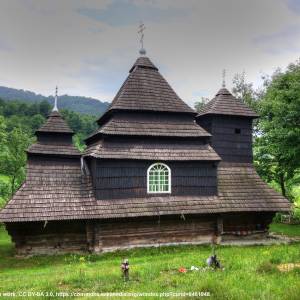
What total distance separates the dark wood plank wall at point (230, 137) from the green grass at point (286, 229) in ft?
16.4

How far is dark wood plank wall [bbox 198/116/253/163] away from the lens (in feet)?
65.9

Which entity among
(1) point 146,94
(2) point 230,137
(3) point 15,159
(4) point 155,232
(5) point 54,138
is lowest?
(4) point 155,232

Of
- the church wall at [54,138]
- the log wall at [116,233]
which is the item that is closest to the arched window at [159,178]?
the log wall at [116,233]

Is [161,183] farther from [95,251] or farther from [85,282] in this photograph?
[85,282]

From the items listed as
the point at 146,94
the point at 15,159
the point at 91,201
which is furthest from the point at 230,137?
the point at 15,159

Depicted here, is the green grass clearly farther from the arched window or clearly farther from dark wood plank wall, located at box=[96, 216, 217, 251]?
the arched window

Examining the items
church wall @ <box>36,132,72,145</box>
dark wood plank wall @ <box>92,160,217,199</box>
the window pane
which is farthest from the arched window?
church wall @ <box>36,132,72,145</box>

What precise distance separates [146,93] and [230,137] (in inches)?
214

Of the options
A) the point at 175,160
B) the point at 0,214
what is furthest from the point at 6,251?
the point at 175,160

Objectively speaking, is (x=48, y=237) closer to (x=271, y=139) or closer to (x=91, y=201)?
(x=91, y=201)

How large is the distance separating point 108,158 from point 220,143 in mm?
6951

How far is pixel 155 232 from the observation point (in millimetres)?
16875

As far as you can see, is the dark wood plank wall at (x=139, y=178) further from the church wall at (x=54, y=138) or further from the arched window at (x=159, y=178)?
the church wall at (x=54, y=138)

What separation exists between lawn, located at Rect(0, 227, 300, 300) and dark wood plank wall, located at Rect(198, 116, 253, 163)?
6.33 metres
